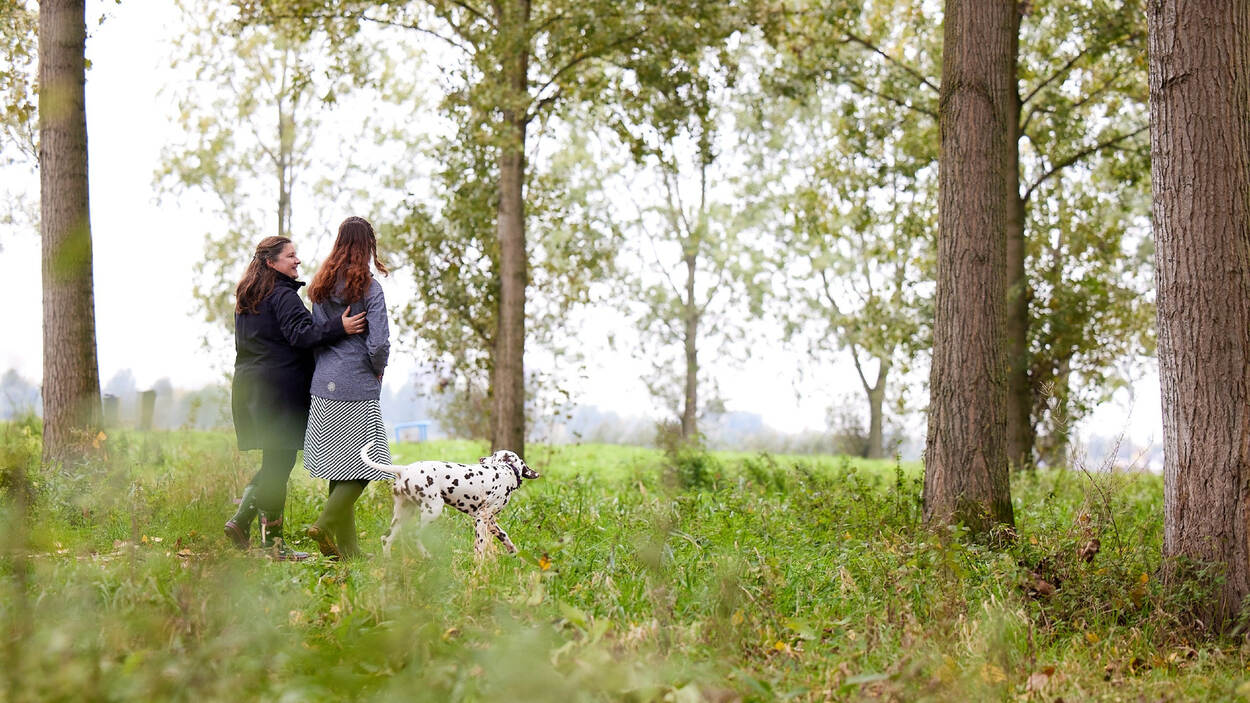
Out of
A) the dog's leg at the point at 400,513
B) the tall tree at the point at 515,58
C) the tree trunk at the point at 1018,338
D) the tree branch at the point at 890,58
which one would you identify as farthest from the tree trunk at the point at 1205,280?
the tree trunk at the point at 1018,338

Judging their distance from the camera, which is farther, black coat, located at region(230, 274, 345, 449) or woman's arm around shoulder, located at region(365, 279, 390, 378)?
black coat, located at region(230, 274, 345, 449)

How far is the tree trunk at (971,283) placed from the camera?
7738 mm

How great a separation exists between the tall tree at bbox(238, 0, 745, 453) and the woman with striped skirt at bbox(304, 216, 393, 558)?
6.75 m

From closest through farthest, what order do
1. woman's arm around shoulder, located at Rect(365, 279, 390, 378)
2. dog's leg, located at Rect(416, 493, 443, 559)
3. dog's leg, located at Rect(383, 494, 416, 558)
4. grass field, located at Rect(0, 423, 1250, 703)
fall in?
grass field, located at Rect(0, 423, 1250, 703) < dog's leg, located at Rect(416, 493, 443, 559) < dog's leg, located at Rect(383, 494, 416, 558) < woman's arm around shoulder, located at Rect(365, 279, 390, 378)

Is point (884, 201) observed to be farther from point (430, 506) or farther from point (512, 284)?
point (430, 506)

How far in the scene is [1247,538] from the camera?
6.06 metres

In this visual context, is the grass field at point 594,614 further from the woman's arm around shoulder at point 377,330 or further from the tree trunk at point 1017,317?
the tree trunk at point 1017,317

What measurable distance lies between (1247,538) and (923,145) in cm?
1219

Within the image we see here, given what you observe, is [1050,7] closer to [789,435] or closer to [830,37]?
[830,37]

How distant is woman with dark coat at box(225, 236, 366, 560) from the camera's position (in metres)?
6.64

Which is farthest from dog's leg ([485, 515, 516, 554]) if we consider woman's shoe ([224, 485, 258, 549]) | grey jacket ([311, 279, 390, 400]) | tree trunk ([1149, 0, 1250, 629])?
tree trunk ([1149, 0, 1250, 629])

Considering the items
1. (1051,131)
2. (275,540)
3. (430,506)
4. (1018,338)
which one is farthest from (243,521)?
(1051,131)

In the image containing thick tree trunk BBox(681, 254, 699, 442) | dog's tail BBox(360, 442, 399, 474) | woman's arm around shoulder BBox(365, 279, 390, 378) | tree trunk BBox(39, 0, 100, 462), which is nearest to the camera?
dog's tail BBox(360, 442, 399, 474)

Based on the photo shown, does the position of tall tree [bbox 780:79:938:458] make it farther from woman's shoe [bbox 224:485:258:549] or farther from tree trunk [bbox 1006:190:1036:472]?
woman's shoe [bbox 224:485:258:549]
